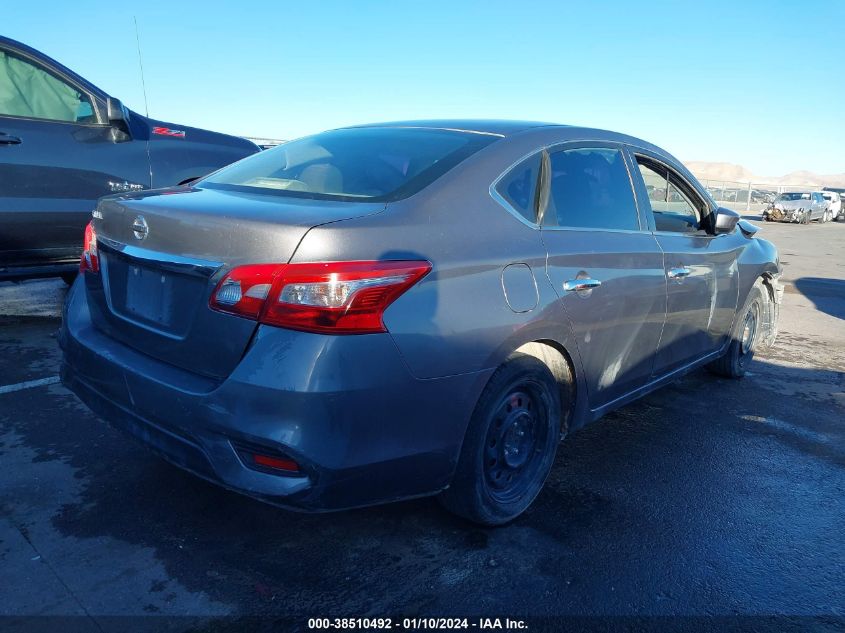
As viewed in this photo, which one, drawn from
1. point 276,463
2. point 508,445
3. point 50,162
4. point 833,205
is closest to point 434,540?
point 508,445

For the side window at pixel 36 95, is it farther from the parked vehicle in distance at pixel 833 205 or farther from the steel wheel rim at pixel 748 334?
the parked vehicle in distance at pixel 833 205

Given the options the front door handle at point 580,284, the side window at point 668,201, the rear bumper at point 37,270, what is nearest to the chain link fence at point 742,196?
the side window at point 668,201

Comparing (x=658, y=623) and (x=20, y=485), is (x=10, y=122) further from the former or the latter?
(x=658, y=623)

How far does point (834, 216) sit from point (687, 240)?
127 ft

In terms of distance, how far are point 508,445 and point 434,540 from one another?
490mm

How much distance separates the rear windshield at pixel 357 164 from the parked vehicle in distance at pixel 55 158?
2.62 m

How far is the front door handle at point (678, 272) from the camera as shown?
3567mm

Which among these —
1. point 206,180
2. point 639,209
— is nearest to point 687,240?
point 639,209

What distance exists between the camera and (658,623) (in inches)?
88.0

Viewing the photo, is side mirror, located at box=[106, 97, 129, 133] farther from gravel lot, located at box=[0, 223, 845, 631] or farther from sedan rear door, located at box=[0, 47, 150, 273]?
gravel lot, located at box=[0, 223, 845, 631]

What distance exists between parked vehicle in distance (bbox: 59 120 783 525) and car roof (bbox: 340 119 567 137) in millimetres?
25

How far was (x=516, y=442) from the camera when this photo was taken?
9.25ft

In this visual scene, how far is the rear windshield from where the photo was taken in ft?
8.61

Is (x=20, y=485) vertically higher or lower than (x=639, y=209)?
lower
